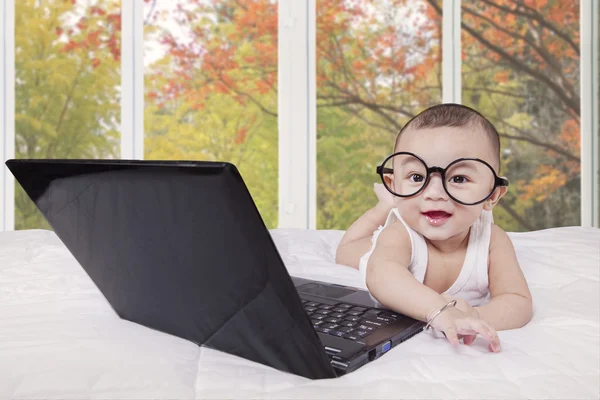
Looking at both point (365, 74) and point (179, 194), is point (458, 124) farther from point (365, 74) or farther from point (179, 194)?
point (365, 74)

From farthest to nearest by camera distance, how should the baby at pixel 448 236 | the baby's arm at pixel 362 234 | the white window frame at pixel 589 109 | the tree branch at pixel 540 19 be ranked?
the tree branch at pixel 540 19
the white window frame at pixel 589 109
the baby's arm at pixel 362 234
the baby at pixel 448 236

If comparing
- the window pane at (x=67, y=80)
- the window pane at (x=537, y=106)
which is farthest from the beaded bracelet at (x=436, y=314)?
the window pane at (x=537, y=106)

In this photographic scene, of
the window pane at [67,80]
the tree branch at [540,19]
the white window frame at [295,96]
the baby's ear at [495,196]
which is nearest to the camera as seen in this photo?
the baby's ear at [495,196]

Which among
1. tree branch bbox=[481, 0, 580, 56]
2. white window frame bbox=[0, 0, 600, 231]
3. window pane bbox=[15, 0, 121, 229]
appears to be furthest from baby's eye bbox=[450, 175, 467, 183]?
tree branch bbox=[481, 0, 580, 56]

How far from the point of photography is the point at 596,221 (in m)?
3.53

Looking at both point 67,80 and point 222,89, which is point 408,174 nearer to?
point 222,89

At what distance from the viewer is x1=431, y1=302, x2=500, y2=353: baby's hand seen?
675mm

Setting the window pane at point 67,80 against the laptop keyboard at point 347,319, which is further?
the window pane at point 67,80

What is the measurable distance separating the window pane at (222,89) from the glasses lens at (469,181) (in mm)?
2544

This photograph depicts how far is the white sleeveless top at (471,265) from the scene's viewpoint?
100cm

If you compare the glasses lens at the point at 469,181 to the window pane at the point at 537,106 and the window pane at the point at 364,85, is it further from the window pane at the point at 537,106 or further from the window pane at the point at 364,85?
the window pane at the point at 537,106

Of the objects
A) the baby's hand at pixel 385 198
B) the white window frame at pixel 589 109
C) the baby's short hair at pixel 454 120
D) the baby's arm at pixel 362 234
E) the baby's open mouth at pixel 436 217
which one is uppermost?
the white window frame at pixel 589 109

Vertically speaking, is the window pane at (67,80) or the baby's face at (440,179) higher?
the window pane at (67,80)

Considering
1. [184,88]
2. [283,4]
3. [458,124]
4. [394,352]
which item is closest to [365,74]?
[283,4]
